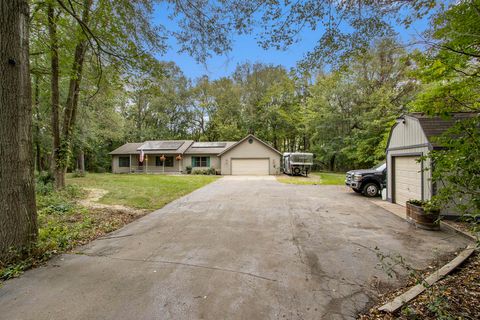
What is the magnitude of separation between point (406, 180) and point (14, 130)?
34.2ft

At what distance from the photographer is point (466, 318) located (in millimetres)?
2219

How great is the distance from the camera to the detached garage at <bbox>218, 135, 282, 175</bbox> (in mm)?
23922

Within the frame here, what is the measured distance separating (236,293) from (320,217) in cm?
458

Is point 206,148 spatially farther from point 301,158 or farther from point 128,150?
point 301,158

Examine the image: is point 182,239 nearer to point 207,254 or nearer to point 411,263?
point 207,254

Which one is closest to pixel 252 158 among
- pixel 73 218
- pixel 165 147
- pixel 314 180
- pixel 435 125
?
pixel 314 180

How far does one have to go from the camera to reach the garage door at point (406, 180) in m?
7.30

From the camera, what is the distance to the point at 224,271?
340 cm

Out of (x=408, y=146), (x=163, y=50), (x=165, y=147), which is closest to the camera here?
(x=163, y=50)

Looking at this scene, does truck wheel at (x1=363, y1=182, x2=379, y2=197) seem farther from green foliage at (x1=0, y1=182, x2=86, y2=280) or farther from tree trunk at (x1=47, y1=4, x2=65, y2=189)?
tree trunk at (x1=47, y1=4, x2=65, y2=189)

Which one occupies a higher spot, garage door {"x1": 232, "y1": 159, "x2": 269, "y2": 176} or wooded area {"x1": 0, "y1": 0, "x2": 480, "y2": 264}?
wooded area {"x1": 0, "y1": 0, "x2": 480, "y2": 264}

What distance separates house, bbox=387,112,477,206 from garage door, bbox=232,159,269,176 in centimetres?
1512

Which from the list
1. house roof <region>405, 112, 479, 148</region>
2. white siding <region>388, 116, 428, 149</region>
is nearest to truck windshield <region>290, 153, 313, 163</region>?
white siding <region>388, 116, 428, 149</region>

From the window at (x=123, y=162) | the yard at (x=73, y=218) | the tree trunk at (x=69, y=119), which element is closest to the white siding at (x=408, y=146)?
the yard at (x=73, y=218)
